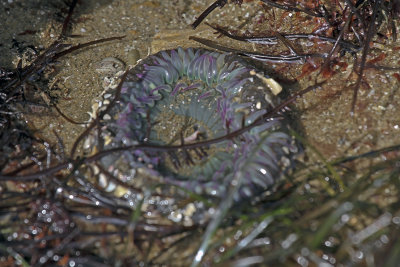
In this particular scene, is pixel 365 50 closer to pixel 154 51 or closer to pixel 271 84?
pixel 271 84

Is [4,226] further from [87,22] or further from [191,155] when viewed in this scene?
[87,22]

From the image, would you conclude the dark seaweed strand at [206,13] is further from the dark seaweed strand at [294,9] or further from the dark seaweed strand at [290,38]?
the dark seaweed strand at [294,9]

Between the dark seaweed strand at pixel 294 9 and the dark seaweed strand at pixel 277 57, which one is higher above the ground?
the dark seaweed strand at pixel 294 9

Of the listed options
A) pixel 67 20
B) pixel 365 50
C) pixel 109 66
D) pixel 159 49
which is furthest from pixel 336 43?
pixel 67 20

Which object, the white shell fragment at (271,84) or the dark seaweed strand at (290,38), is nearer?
the white shell fragment at (271,84)

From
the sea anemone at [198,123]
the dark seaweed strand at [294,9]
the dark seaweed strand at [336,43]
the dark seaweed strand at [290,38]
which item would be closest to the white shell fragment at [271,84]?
the sea anemone at [198,123]

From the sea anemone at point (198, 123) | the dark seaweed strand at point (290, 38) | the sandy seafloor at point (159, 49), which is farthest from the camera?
the dark seaweed strand at point (290, 38)
